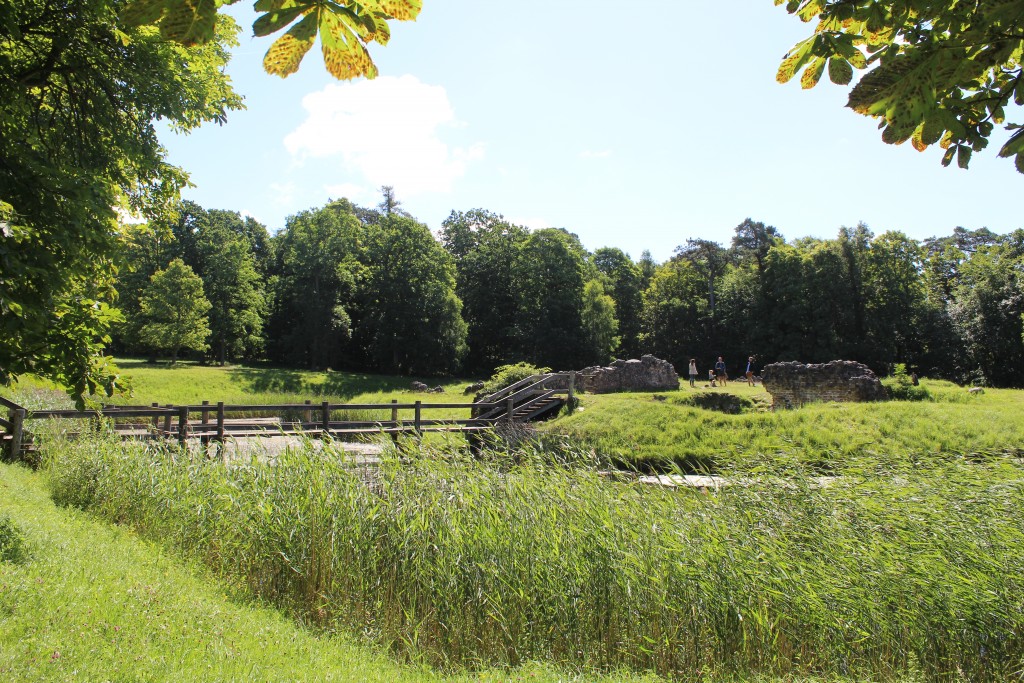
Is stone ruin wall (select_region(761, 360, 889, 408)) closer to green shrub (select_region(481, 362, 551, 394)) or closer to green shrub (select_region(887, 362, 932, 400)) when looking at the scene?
green shrub (select_region(887, 362, 932, 400))

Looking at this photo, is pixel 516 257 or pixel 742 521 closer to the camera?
pixel 742 521

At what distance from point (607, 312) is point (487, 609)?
42.3 m

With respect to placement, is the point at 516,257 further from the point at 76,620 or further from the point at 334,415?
the point at 76,620

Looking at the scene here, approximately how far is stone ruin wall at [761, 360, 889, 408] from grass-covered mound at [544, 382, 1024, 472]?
11.8 ft

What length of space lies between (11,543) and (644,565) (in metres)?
5.90

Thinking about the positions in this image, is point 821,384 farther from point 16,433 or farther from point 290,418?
point 16,433

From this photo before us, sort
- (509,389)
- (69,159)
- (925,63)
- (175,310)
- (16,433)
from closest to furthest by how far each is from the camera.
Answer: (925,63)
(69,159)
(16,433)
(509,389)
(175,310)

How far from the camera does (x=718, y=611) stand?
571 centimetres

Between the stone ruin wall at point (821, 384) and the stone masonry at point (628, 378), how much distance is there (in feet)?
18.0

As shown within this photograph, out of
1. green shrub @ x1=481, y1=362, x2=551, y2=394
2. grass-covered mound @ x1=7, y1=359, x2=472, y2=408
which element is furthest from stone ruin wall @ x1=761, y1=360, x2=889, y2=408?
grass-covered mound @ x1=7, y1=359, x2=472, y2=408

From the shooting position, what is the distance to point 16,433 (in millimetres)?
11984

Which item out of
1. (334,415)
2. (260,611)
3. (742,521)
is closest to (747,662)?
(742,521)

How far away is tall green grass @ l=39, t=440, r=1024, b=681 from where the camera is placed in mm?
5445

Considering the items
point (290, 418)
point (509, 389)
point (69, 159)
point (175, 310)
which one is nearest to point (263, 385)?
point (175, 310)
